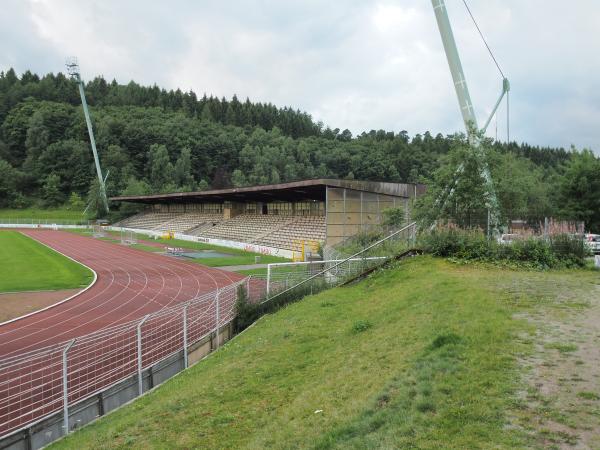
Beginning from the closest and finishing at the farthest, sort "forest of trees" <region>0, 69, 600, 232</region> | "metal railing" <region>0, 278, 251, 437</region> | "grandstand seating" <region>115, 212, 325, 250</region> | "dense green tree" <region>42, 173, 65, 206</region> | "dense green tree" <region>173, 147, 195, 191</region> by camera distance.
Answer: "metal railing" <region>0, 278, 251, 437</region> < "grandstand seating" <region>115, 212, 325, 250</region> < "dense green tree" <region>42, 173, 65, 206</region> < "forest of trees" <region>0, 69, 600, 232</region> < "dense green tree" <region>173, 147, 195, 191</region>

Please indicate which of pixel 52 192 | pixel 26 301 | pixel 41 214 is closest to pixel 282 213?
pixel 26 301

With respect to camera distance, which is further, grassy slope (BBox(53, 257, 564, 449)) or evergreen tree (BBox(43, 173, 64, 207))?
evergreen tree (BBox(43, 173, 64, 207))

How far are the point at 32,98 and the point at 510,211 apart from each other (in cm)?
14260

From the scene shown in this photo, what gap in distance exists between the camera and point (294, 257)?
35125mm

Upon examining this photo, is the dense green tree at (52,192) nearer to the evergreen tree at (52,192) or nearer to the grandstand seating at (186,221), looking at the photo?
the evergreen tree at (52,192)

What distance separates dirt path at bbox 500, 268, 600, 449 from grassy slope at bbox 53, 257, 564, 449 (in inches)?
8.2

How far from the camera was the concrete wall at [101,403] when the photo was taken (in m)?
8.07

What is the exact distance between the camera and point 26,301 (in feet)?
69.5

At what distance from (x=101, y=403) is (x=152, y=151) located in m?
116

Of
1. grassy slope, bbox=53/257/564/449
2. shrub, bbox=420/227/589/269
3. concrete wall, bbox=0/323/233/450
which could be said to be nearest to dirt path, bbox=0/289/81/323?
concrete wall, bbox=0/323/233/450

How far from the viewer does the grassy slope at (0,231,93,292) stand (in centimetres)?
2551

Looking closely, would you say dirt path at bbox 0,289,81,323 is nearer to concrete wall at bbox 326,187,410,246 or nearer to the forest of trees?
concrete wall at bbox 326,187,410,246

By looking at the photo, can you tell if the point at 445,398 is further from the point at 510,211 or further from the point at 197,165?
the point at 197,165

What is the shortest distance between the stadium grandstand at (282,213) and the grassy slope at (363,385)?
69.5 feet
